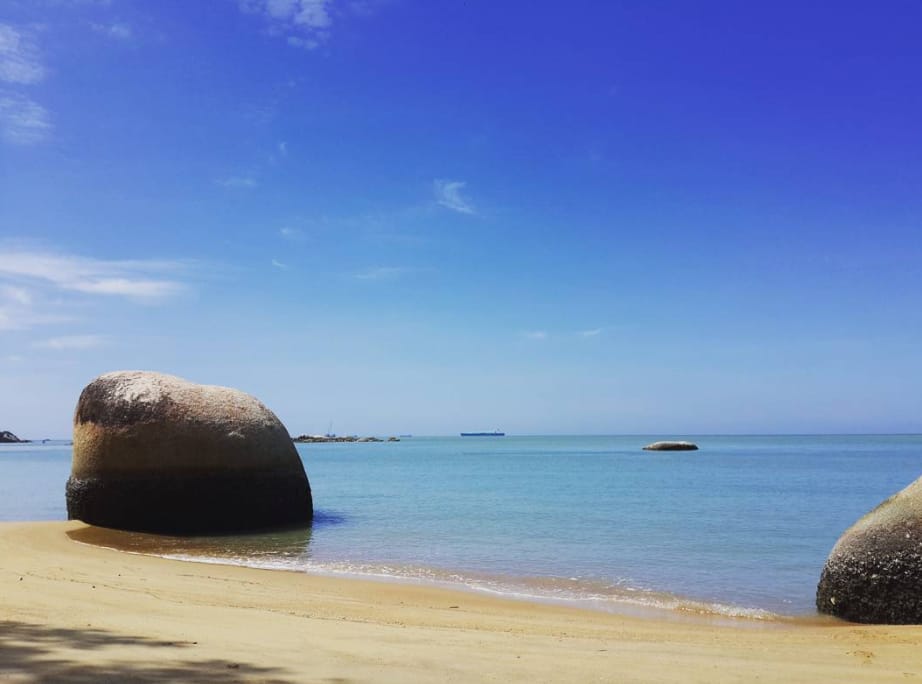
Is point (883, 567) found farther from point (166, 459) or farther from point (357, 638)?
point (166, 459)

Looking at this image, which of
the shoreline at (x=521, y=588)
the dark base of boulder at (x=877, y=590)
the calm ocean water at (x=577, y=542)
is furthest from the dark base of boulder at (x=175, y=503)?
the dark base of boulder at (x=877, y=590)

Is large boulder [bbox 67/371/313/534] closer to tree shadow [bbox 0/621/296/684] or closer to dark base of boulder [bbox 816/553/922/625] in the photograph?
tree shadow [bbox 0/621/296/684]

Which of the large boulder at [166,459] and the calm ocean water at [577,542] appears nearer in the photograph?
the calm ocean water at [577,542]

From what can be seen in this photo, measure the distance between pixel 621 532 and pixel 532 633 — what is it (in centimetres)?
1130

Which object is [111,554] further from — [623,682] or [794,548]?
[794,548]

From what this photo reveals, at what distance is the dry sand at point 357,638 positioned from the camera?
18.4 feet

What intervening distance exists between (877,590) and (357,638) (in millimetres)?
7287

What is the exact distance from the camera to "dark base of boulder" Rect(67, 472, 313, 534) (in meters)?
17.8

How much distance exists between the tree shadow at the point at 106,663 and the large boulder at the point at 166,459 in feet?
38.8

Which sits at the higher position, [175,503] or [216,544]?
[175,503]

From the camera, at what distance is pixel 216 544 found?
16656 mm

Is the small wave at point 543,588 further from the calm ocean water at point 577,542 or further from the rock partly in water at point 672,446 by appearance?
the rock partly in water at point 672,446

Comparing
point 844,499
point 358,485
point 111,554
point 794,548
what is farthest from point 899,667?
point 358,485

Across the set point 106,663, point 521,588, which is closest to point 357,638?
point 106,663
